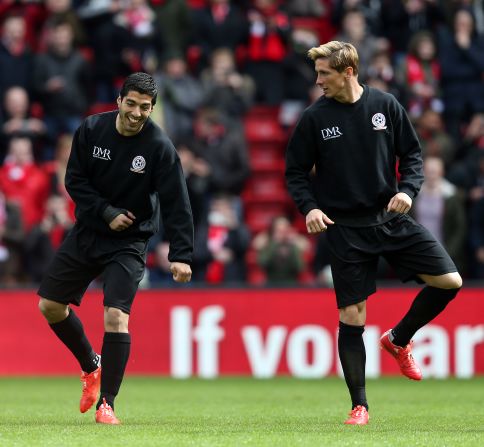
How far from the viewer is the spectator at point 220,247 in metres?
16.0

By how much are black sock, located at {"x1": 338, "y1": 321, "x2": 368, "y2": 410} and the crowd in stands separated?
264 inches

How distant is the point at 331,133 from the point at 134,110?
1298 mm

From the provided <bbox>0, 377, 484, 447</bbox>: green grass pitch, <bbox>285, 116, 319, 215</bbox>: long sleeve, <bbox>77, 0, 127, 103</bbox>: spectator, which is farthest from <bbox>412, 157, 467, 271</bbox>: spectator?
<bbox>285, 116, 319, 215</bbox>: long sleeve

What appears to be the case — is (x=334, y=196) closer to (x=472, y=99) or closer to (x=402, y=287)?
(x=402, y=287)

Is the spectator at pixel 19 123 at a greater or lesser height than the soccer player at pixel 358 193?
greater

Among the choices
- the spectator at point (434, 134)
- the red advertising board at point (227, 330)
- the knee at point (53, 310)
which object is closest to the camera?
the knee at point (53, 310)

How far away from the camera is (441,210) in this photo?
15.7 meters

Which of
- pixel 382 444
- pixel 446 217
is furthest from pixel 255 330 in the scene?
pixel 382 444

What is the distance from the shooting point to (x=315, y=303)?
15039 mm

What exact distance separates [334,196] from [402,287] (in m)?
6.53

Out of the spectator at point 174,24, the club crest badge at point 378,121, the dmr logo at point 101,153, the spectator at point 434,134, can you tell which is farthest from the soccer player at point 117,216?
the spectator at point 174,24

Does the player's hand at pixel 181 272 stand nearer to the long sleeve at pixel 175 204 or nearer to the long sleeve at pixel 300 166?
the long sleeve at pixel 175 204

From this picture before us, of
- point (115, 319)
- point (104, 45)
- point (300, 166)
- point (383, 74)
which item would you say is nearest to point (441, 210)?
point (383, 74)

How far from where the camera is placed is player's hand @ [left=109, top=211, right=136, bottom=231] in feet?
28.1
